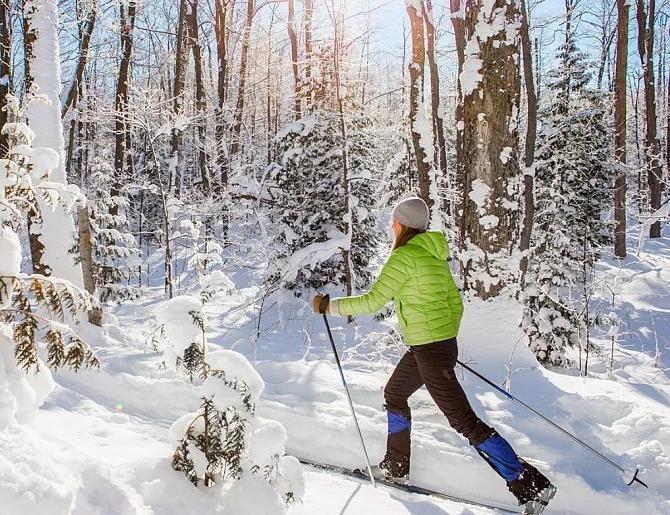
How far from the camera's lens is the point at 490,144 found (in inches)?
249

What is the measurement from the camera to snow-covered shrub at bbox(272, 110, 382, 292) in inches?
531

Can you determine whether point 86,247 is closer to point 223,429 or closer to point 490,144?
point 490,144

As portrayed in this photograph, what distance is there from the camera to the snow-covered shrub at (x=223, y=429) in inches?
104

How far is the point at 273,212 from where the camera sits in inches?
579

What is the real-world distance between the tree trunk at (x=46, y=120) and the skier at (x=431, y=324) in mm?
5920

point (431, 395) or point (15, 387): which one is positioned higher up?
point (15, 387)

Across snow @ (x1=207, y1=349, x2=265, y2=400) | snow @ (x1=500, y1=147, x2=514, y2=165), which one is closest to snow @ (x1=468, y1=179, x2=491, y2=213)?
snow @ (x1=500, y1=147, x2=514, y2=165)

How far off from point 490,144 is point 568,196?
12.8 meters

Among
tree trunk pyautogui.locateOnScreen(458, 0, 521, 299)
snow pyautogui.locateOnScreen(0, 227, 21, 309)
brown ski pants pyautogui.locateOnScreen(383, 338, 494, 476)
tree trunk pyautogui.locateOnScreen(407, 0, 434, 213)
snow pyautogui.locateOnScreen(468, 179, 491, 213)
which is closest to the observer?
snow pyautogui.locateOnScreen(0, 227, 21, 309)

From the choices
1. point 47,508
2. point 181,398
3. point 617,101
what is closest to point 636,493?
point 47,508

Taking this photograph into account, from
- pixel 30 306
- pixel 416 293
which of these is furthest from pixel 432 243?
pixel 30 306

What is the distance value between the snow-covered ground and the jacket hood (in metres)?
1.73

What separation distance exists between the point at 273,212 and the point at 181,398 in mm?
9429

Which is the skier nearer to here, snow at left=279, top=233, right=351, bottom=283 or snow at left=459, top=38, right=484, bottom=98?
snow at left=459, top=38, right=484, bottom=98
